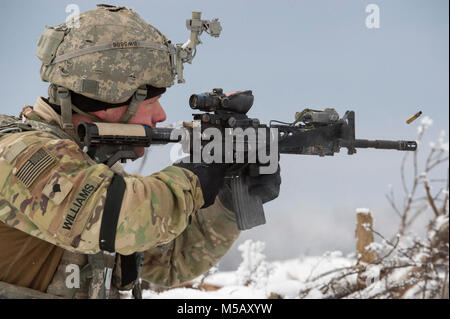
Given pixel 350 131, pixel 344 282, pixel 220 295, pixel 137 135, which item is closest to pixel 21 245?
pixel 137 135

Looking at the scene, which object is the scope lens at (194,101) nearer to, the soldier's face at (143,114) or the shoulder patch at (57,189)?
the soldier's face at (143,114)

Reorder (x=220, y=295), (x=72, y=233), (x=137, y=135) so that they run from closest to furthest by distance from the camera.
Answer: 1. (x=72, y=233)
2. (x=137, y=135)
3. (x=220, y=295)

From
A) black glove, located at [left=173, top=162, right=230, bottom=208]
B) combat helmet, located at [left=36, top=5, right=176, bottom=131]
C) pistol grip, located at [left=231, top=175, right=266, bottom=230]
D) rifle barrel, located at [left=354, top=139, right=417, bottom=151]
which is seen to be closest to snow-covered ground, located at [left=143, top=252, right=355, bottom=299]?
pistol grip, located at [left=231, top=175, right=266, bottom=230]

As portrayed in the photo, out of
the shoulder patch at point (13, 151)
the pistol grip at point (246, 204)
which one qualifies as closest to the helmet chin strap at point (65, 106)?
the shoulder patch at point (13, 151)

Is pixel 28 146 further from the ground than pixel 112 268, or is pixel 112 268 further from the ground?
pixel 28 146

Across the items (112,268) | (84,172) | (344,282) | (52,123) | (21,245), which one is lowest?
(344,282)

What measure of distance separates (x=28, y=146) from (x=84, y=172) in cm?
25

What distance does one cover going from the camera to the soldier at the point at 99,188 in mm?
2131

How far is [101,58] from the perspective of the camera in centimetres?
258

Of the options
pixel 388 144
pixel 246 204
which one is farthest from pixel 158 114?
pixel 388 144

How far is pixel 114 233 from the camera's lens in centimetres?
212

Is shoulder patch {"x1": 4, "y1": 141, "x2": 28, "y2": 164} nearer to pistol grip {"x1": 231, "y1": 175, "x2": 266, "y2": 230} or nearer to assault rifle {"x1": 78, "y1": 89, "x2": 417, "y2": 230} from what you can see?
assault rifle {"x1": 78, "y1": 89, "x2": 417, "y2": 230}

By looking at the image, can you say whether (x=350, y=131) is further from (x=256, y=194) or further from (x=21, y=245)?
(x=21, y=245)

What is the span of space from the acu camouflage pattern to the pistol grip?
665mm
